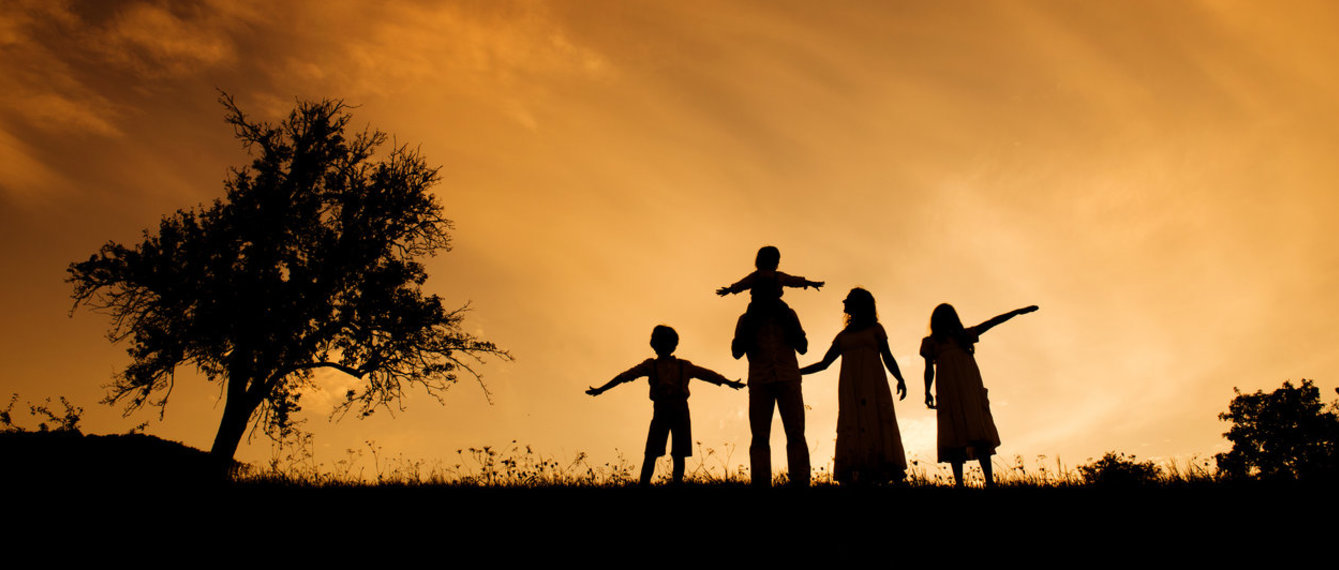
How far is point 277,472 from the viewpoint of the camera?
1132cm

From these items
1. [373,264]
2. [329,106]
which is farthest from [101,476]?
[329,106]

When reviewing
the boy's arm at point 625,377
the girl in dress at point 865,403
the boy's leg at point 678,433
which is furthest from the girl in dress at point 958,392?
the boy's arm at point 625,377

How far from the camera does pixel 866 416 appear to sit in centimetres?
884

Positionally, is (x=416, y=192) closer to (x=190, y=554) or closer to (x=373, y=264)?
(x=373, y=264)

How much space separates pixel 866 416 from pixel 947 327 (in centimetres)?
192

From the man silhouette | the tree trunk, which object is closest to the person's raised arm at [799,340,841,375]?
the man silhouette

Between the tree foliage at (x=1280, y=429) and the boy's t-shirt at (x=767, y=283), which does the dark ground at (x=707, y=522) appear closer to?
the boy's t-shirt at (x=767, y=283)

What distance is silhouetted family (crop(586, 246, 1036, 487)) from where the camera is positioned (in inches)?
333

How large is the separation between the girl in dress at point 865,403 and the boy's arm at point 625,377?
A: 7.64 feet

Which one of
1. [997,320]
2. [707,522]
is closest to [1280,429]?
[997,320]

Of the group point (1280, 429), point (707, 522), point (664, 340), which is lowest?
point (707, 522)

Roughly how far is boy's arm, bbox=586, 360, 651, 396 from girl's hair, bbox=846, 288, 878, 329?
288 centimetres

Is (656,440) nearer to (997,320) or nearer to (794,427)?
(794,427)

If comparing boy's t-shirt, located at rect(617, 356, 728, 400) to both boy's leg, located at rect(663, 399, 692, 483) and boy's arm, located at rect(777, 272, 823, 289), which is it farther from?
boy's arm, located at rect(777, 272, 823, 289)
